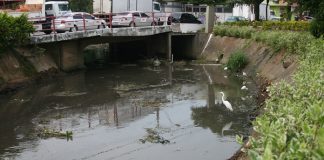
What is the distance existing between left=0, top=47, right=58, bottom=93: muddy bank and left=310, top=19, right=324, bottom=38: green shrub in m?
13.5

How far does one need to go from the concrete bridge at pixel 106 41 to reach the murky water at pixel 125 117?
194cm

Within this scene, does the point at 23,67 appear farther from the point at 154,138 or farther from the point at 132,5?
the point at 132,5

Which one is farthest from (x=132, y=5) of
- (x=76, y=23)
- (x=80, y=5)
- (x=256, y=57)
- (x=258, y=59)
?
(x=258, y=59)

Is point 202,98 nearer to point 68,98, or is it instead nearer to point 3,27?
point 68,98

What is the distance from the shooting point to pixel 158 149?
44.3 feet

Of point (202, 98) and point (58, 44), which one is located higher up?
point (58, 44)

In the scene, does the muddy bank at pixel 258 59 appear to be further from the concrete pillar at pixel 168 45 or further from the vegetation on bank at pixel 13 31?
the vegetation on bank at pixel 13 31

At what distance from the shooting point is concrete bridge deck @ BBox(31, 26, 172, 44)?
2562cm

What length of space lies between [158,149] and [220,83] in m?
12.8

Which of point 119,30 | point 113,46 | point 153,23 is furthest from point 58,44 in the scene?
point 113,46

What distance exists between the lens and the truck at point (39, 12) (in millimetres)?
26422

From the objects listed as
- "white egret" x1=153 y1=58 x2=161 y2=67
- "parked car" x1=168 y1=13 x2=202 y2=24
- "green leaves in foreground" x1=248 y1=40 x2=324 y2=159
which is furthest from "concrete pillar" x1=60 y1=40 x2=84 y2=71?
"green leaves in foreground" x1=248 y1=40 x2=324 y2=159

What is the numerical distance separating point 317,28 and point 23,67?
1413 cm

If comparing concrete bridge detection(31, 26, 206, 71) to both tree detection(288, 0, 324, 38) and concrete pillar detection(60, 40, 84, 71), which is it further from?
tree detection(288, 0, 324, 38)
